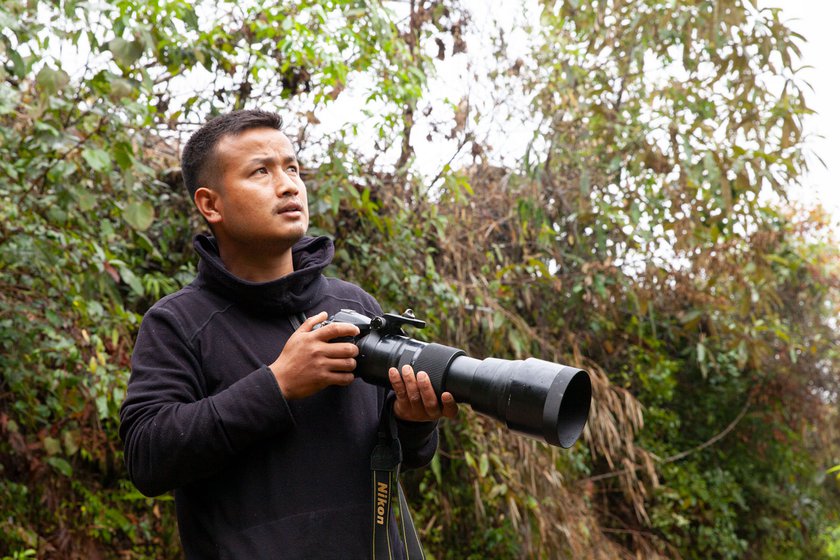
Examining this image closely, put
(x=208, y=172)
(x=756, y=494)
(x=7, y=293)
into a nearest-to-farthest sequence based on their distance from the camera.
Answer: (x=208, y=172) < (x=7, y=293) < (x=756, y=494)

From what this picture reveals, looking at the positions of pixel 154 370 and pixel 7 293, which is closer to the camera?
pixel 154 370

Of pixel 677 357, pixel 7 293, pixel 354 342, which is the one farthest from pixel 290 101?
pixel 677 357

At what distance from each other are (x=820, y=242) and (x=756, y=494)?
2013mm

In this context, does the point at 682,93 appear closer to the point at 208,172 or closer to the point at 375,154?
the point at 375,154

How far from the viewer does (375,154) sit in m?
4.15

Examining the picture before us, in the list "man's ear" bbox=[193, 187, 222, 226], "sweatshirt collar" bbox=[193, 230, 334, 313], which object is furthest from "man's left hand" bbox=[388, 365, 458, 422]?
"man's ear" bbox=[193, 187, 222, 226]

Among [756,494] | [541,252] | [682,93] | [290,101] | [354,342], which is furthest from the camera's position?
[756,494]

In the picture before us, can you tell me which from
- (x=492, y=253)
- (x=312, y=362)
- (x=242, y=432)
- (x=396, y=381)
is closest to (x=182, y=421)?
(x=242, y=432)

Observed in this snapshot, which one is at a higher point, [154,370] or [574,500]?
[154,370]

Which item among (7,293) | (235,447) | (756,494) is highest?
(7,293)

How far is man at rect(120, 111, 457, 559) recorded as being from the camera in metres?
1.42

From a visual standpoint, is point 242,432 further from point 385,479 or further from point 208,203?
point 208,203

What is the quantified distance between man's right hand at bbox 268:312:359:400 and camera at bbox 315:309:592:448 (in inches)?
1.5

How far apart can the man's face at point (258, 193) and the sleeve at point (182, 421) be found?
11.7 inches
